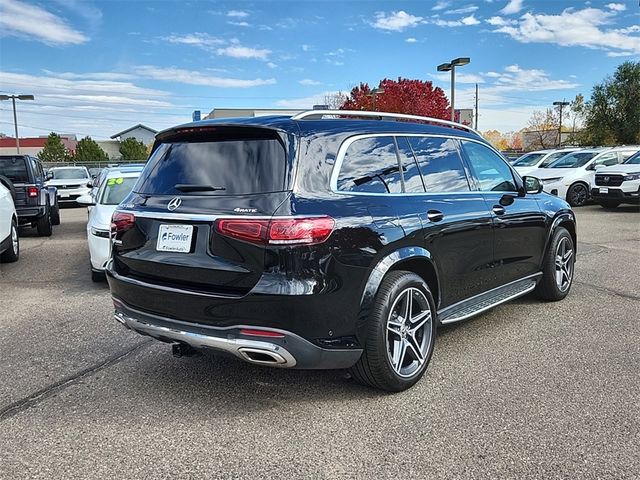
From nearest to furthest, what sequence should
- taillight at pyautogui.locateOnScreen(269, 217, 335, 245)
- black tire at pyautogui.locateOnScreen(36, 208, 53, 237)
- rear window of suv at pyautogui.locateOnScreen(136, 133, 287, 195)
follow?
taillight at pyautogui.locateOnScreen(269, 217, 335, 245), rear window of suv at pyautogui.locateOnScreen(136, 133, 287, 195), black tire at pyautogui.locateOnScreen(36, 208, 53, 237)

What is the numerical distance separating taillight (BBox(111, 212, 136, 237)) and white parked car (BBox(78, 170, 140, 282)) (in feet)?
7.17

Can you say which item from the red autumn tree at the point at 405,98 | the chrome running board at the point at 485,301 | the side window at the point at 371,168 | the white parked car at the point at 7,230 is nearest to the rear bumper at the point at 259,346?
the side window at the point at 371,168

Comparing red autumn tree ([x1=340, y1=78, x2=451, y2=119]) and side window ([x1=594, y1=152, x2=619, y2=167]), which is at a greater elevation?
red autumn tree ([x1=340, y1=78, x2=451, y2=119])

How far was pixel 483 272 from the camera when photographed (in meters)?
4.62

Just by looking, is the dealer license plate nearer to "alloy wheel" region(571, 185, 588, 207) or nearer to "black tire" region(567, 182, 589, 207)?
"black tire" region(567, 182, 589, 207)

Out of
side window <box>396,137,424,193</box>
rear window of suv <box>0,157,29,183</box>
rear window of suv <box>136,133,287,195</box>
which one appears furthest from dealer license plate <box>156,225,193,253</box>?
rear window of suv <box>0,157,29,183</box>

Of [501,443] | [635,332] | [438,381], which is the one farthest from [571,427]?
[635,332]

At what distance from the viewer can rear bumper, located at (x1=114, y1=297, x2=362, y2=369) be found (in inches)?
124

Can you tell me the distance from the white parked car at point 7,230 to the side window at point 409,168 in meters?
6.58

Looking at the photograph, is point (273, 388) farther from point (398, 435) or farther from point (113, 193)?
point (113, 193)

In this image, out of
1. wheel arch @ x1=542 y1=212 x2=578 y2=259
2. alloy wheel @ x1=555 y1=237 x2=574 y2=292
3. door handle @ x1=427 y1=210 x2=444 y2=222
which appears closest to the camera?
door handle @ x1=427 y1=210 x2=444 y2=222

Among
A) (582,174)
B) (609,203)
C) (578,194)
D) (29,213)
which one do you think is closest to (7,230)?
(29,213)

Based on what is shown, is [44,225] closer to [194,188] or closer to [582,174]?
[194,188]

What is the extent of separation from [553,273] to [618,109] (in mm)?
40962
